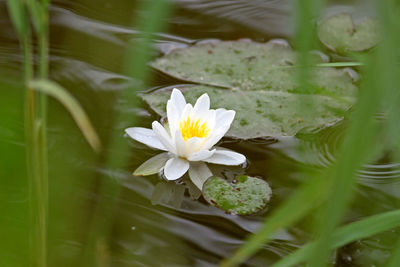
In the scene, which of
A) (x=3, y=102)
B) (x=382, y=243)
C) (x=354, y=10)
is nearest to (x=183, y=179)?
(x=382, y=243)

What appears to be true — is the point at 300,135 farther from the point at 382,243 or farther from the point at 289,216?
the point at 289,216

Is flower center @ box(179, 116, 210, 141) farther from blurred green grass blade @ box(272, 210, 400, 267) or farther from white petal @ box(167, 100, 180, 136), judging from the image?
blurred green grass blade @ box(272, 210, 400, 267)

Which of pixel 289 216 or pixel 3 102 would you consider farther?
pixel 3 102

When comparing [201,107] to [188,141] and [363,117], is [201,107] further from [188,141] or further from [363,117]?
[363,117]

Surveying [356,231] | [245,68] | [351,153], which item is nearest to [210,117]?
[245,68]

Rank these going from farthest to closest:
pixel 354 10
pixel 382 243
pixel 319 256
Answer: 1. pixel 354 10
2. pixel 382 243
3. pixel 319 256

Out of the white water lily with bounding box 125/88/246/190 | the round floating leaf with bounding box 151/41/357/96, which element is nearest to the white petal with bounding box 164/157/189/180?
the white water lily with bounding box 125/88/246/190

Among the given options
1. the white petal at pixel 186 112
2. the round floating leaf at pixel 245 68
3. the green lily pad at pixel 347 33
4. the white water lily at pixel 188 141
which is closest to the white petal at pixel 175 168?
the white water lily at pixel 188 141
